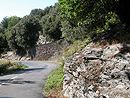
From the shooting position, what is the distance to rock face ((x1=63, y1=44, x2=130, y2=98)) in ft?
42.5

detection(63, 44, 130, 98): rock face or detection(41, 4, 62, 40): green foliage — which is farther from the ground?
detection(41, 4, 62, 40): green foliage

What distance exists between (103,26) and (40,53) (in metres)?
59.5

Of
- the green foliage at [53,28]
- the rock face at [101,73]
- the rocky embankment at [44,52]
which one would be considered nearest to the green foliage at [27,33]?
the rocky embankment at [44,52]

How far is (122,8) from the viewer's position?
18953 millimetres

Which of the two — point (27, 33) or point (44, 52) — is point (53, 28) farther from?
point (27, 33)

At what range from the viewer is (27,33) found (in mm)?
87812

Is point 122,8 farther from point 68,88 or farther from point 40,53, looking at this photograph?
point 40,53

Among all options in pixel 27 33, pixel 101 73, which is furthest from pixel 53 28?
pixel 101 73

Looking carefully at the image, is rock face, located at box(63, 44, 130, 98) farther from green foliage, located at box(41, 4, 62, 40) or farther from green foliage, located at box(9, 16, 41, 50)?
green foliage, located at box(9, 16, 41, 50)

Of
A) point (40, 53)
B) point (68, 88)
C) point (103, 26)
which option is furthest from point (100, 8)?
point (40, 53)

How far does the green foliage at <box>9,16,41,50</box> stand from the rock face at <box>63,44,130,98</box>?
69.4m

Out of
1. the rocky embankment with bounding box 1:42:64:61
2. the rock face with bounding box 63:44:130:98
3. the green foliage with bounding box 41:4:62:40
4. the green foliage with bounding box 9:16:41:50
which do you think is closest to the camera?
the rock face with bounding box 63:44:130:98

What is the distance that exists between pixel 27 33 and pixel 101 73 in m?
74.4

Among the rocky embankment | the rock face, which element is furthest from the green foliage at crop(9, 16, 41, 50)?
the rock face
